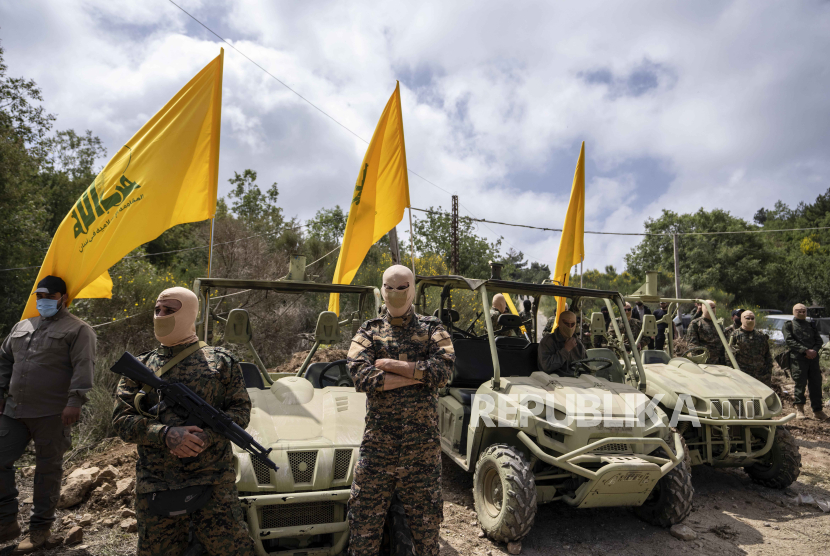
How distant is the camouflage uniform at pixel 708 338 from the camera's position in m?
7.80

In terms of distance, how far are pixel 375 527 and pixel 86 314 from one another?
898 centimetres

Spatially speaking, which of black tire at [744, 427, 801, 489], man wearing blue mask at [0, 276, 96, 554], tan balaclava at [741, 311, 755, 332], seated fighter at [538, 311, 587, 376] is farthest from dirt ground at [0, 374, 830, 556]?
tan balaclava at [741, 311, 755, 332]

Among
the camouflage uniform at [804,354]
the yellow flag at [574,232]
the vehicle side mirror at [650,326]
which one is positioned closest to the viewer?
the vehicle side mirror at [650,326]

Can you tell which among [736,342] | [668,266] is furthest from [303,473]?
[668,266]

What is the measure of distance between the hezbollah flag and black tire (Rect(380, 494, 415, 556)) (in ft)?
9.87

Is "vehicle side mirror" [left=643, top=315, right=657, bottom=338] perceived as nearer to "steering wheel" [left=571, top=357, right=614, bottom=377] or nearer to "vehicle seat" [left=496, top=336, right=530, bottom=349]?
"steering wheel" [left=571, top=357, right=614, bottom=377]

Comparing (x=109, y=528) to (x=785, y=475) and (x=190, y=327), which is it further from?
(x=785, y=475)

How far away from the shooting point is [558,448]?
3812mm

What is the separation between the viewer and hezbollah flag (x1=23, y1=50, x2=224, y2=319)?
4258 mm

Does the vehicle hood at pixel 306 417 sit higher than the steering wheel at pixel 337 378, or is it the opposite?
the steering wheel at pixel 337 378

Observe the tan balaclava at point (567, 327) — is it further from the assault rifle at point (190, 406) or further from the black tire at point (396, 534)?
the assault rifle at point (190, 406)

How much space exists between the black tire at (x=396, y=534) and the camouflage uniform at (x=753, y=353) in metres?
6.53

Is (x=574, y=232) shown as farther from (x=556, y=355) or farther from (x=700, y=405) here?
(x=556, y=355)

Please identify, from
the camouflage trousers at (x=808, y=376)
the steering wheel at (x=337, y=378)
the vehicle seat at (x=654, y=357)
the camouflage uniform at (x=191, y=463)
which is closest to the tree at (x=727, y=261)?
the camouflage trousers at (x=808, y=376)
